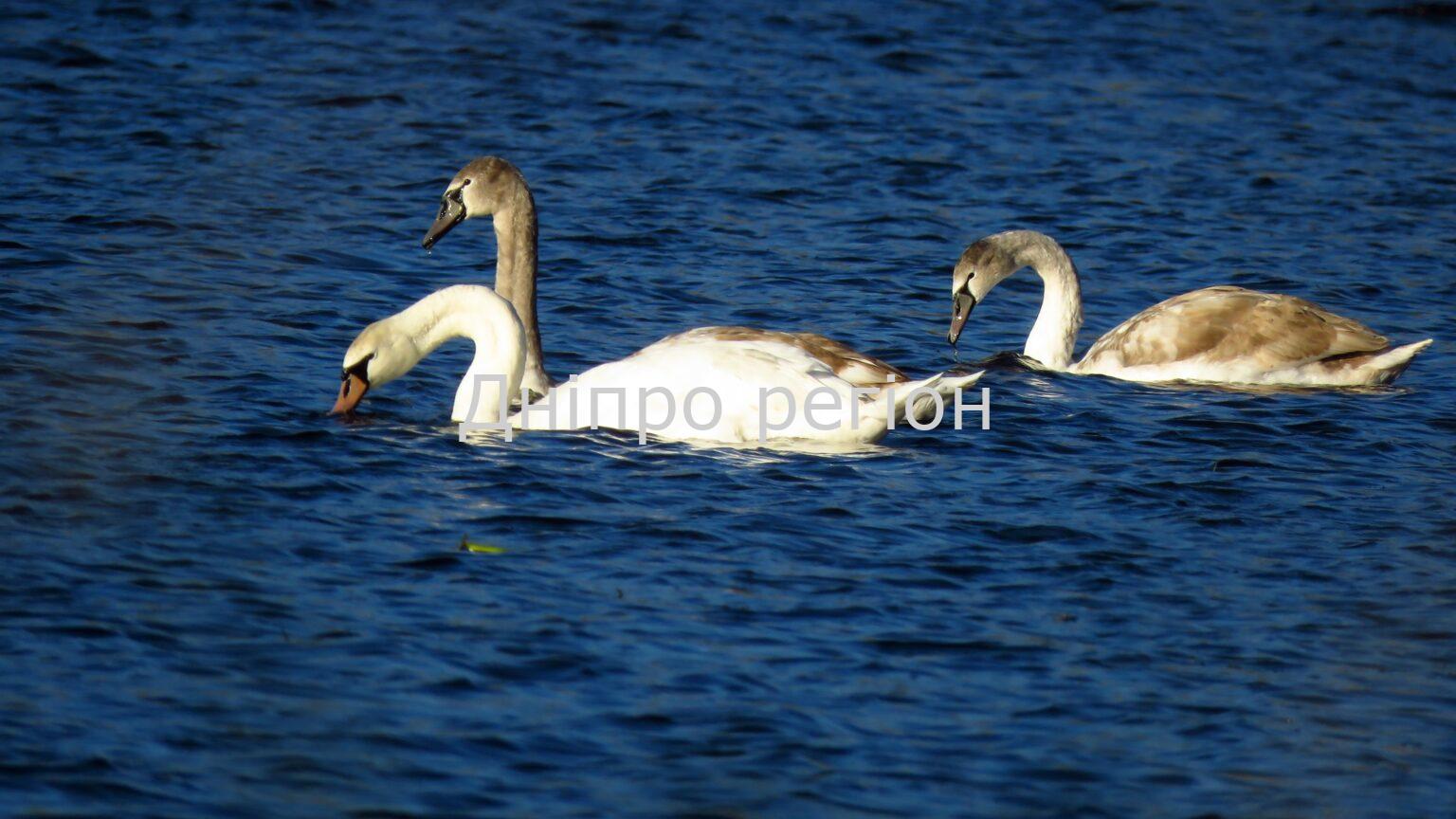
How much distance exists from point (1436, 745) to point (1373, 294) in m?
8.40

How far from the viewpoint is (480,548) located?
792cm

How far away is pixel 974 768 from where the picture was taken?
6.15 meters

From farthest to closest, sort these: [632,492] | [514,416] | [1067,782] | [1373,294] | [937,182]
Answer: [937,182] < [1373,294] < [514,416] < [632,492] < [1067,782]

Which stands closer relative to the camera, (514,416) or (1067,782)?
(1067,782)

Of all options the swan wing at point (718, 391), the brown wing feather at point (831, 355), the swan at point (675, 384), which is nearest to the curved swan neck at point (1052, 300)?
the swan at point (675, 384)

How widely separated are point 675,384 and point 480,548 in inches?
76.2

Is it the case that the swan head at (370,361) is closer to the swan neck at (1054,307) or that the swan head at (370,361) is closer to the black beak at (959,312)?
the black beak at (959,312)

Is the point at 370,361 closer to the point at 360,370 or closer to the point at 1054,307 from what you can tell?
the point at 360,370

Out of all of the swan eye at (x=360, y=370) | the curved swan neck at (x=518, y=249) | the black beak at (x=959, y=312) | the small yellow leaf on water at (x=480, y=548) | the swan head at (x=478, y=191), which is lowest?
the small yellow leaf on water at (x=480, y=548)

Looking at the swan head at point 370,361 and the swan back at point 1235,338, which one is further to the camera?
the swan back at point 1235,338

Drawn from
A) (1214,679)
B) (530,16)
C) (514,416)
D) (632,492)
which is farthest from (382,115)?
(1214,679)

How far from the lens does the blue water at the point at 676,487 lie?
6.16 m

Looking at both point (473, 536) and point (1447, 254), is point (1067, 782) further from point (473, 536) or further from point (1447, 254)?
point (1447, 254)

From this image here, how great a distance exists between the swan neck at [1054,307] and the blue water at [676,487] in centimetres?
30
